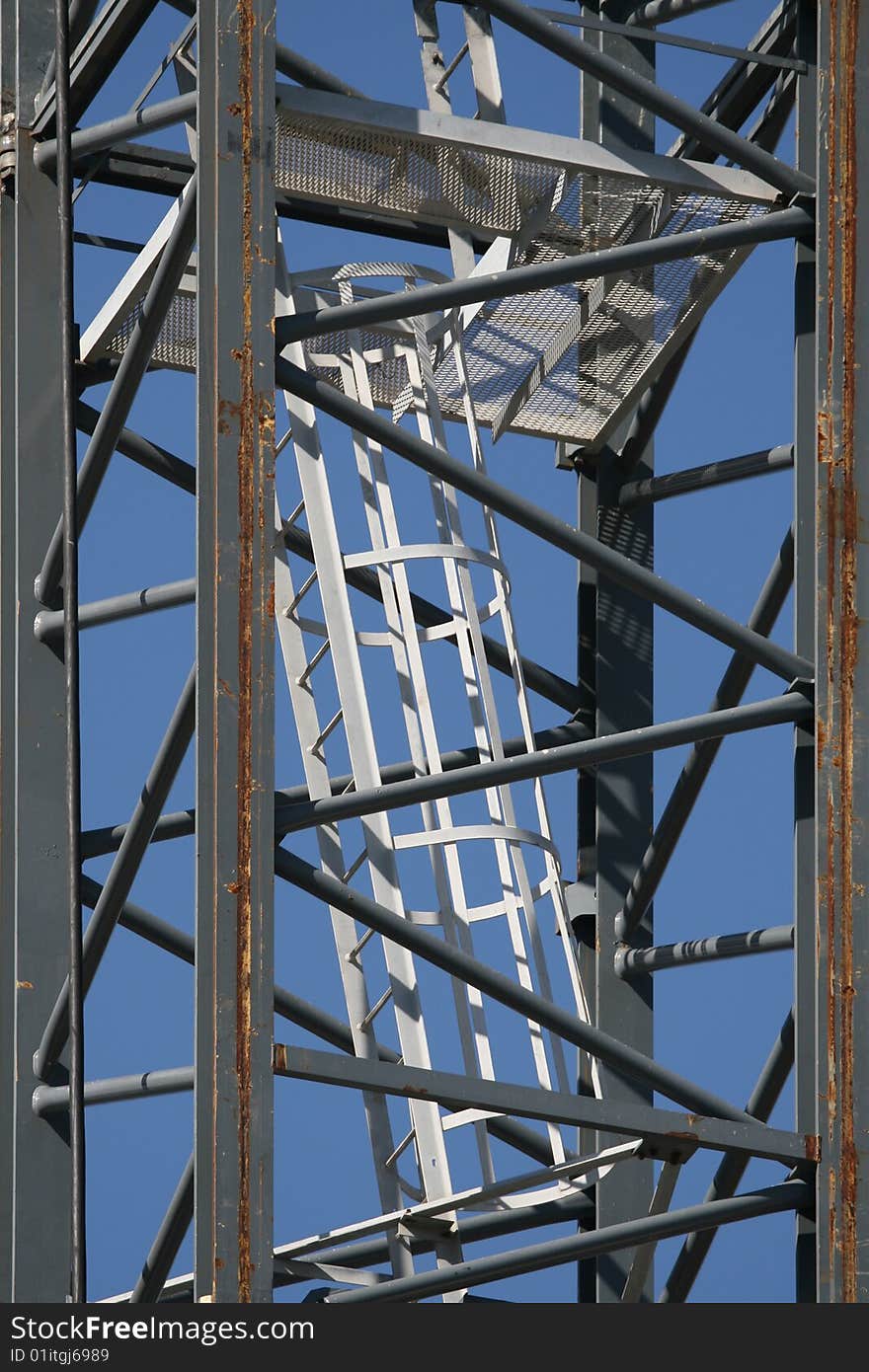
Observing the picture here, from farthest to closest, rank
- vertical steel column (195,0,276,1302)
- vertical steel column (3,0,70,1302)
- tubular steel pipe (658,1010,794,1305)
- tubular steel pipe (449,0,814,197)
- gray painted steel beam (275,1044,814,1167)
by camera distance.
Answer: vertical steel column (3,0,70,1302) → tubular steel pipe (658,1010,794,1305) → tubular steel pipe (449,0,814,197) → gray painted steel beam (275,1044,814,1167) → vertical steel column (195,0,276,1302)

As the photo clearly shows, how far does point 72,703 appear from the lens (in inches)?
490

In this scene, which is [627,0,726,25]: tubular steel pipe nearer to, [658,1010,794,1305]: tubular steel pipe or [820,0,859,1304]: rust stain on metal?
[820,0,859,1304]: rust stain on metal

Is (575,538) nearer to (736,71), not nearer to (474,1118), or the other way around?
(474,1118)

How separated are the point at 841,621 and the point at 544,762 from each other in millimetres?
1644

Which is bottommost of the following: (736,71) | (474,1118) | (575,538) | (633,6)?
(474,1118)

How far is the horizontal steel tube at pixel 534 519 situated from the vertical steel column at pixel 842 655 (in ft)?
1.10

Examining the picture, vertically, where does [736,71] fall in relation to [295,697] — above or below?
above

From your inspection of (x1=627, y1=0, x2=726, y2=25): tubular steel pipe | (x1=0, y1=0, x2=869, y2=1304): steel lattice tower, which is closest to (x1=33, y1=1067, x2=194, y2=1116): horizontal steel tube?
(x1=0, y1=0, x2=869, y2=1304): steel lattice tower

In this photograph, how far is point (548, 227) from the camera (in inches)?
571

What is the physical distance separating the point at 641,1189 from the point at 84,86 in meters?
7.05

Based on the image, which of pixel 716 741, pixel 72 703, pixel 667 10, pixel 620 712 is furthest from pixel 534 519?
pixel 667 10

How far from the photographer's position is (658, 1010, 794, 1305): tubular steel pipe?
45.5 feet

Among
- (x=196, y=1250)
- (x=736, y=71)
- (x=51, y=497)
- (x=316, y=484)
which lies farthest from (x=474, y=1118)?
(x=736, y=71)

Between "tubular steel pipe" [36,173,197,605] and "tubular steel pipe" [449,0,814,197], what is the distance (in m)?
1.71
